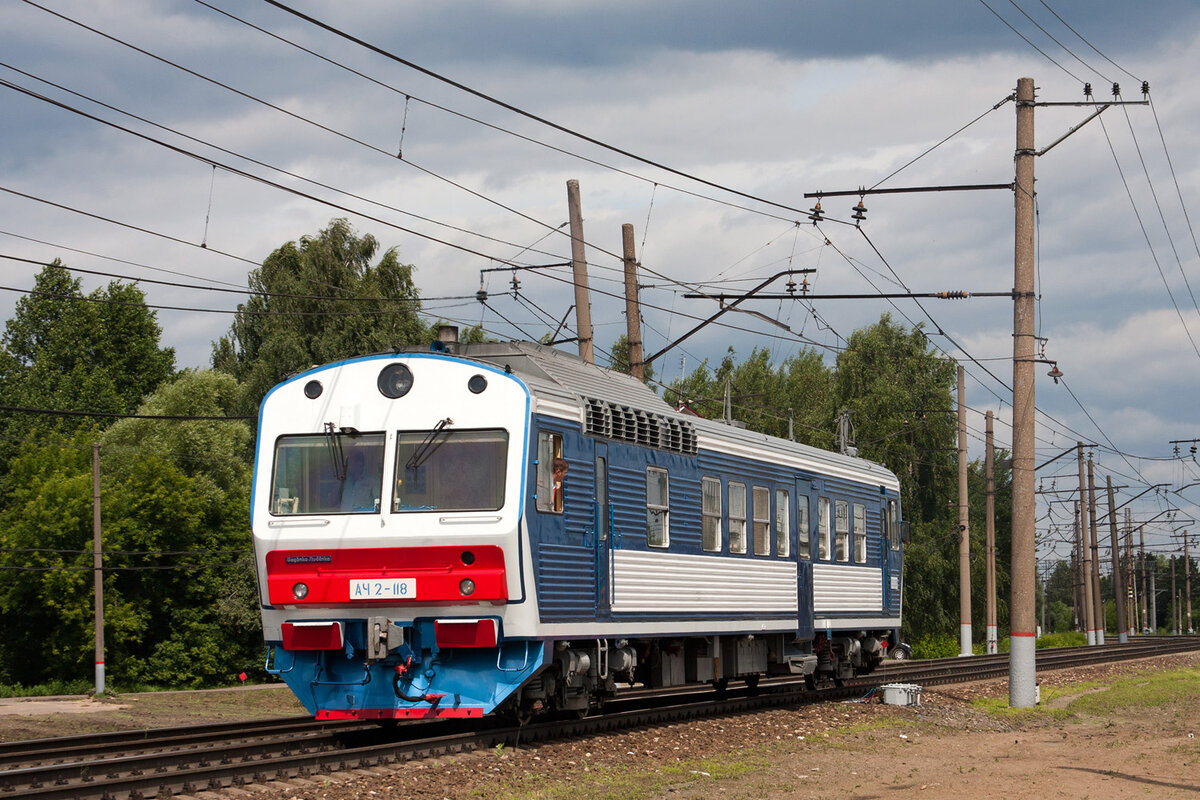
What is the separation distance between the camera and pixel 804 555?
816 inches

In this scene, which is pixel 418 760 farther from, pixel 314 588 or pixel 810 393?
pixel 810 393

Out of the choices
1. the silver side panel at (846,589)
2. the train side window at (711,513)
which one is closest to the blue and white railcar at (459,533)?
the train side window at (711,513)

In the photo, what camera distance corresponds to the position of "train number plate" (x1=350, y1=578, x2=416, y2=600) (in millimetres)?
13602

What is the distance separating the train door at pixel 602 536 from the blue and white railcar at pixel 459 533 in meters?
0.02

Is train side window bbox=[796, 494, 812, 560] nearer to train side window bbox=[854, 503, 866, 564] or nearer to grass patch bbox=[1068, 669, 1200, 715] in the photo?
train side window bbox=[854, 503, 866, 564]

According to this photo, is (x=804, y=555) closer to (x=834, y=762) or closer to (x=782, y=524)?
(x=782, y=524)

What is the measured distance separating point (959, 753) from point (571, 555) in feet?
15.9

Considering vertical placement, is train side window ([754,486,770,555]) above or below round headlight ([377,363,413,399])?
below

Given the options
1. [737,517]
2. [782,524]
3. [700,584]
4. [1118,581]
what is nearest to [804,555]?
[782,524]

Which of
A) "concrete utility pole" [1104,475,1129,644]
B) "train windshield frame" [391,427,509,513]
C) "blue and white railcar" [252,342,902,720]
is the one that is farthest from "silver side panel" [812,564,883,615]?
"concrete utility pole" [1104,475,1129,644]

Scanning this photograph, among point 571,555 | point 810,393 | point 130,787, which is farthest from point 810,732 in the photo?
point 810,393

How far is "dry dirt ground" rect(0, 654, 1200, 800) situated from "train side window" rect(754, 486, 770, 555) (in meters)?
2.24

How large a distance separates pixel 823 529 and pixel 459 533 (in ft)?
30.4

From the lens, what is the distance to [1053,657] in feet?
128
